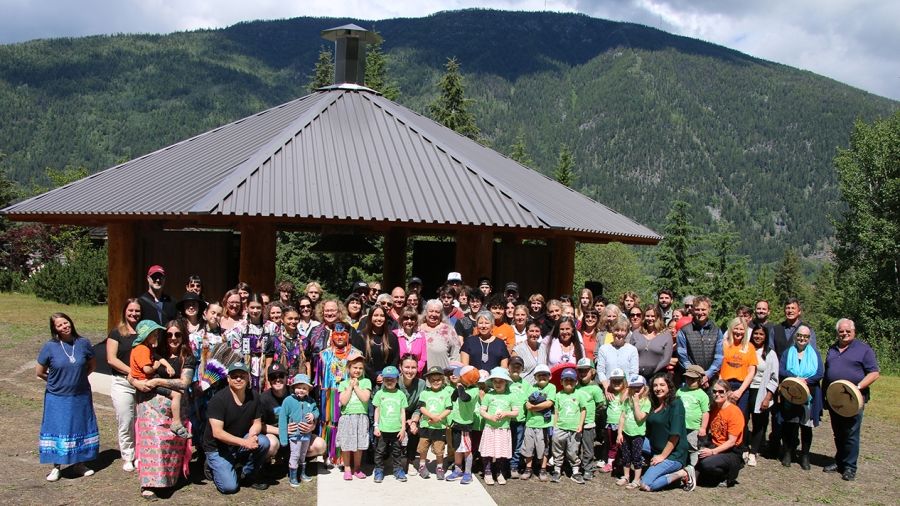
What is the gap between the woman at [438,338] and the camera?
7578 millimetres

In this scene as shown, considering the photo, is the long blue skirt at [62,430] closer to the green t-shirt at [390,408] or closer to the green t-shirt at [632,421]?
the green t-shirt at [390,408]

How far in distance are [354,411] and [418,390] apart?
62 centimetres

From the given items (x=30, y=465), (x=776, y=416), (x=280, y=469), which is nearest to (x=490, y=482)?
(x=280, y=469)

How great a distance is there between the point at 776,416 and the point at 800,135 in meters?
196

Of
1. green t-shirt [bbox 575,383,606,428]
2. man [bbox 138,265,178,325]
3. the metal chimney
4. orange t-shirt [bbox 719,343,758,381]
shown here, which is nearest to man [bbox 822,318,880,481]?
orange t-shirt [bbox 719,343,758,381]

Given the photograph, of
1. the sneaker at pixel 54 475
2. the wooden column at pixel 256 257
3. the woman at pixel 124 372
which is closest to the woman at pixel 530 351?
the woman at pixel 124 372

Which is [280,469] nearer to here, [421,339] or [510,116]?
[421,339]

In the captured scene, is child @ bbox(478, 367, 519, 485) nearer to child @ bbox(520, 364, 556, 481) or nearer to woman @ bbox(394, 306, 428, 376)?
child @ bbox(520, 364, 556, 481)

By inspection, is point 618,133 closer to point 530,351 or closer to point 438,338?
point 530,351

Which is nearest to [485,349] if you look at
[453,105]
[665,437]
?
[665,437]

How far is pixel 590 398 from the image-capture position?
7.46 m

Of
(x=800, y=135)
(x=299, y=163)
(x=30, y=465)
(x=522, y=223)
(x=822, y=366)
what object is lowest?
(x=30, y=465)

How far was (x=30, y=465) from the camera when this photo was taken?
24.0ft

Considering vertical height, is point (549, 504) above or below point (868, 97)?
below
